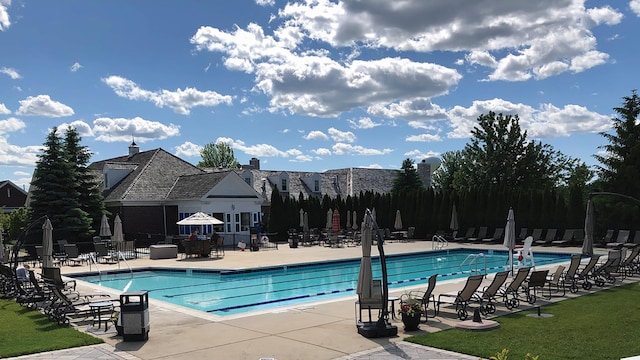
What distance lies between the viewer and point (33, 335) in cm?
1047

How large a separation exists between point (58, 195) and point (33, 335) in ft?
74.9

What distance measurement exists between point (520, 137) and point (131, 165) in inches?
1267

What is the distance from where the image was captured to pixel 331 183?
52.0 metres

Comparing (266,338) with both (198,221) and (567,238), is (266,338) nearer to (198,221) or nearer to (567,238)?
(198,221)

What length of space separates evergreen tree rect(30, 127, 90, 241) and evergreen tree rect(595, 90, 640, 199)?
97.9 ft

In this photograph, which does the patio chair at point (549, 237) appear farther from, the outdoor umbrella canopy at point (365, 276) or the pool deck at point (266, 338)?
the outdoor umbrella canopy at point (365, 276)

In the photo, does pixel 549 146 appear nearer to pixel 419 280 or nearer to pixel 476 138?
pixel 476 138

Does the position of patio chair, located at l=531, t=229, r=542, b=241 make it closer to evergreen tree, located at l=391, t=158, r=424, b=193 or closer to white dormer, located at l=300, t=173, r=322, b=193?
evergreen tree, located at l=391, t=158, r=424, b=193

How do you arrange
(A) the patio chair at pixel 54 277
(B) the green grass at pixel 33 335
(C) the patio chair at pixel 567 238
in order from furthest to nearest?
(C) the patio chair at pixel 567 238
(A) the patio chair at pixel 54 277
(B) the green grass at pixel 33 335

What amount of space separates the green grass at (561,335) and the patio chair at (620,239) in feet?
53.8

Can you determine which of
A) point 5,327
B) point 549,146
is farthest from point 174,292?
point 549,146

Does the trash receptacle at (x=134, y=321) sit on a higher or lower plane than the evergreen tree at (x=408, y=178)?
lower

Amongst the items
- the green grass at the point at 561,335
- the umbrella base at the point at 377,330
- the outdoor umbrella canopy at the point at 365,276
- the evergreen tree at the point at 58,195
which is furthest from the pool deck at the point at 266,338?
the evergreen tree at the point at 58,195

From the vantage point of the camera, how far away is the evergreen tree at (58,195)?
3095cm
